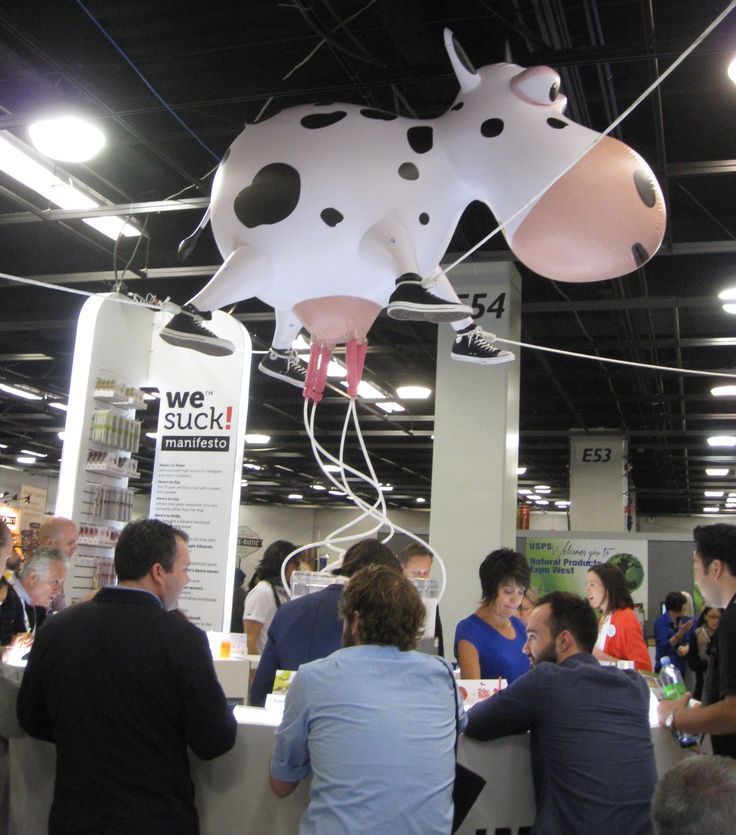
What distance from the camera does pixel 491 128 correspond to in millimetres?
2795

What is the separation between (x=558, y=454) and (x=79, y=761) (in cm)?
1636

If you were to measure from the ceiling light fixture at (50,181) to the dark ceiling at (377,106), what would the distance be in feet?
0.55

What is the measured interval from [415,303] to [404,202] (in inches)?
12.8

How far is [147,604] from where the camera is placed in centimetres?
222

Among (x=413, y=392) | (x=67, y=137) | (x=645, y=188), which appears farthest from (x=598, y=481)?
(x=645, y=188)

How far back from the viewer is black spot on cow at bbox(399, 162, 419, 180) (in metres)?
2.66

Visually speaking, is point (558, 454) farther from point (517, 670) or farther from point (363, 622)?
point (363, 622)

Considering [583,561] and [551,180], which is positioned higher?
[551,180]

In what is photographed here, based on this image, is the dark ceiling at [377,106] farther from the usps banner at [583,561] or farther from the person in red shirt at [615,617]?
the person in red shirt at [615,617]

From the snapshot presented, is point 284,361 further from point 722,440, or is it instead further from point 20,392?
point 722,440

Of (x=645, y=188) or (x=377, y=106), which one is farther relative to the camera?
(x=377, y=106)

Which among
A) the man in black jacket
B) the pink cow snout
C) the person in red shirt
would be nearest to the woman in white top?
the person in red shirt

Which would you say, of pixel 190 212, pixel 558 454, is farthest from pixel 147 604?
pixel 558 454

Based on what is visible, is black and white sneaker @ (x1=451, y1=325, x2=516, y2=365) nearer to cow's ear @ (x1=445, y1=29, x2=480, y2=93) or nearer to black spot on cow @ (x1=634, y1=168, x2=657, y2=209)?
black spot on cow @ (x1=634, y1=168, x2=657, y2=209)
